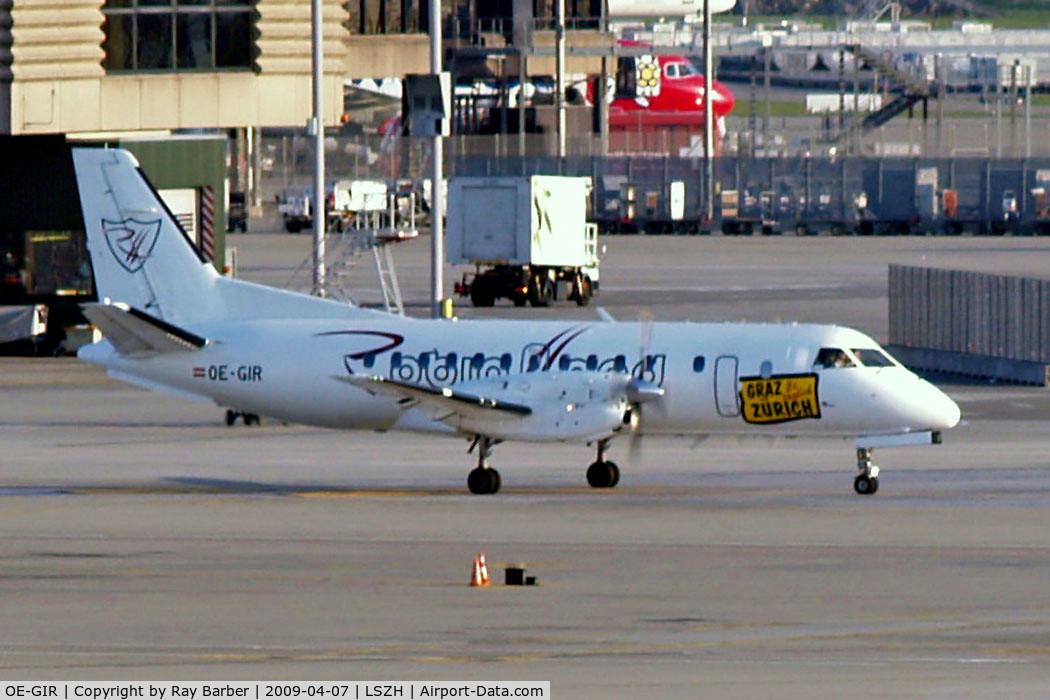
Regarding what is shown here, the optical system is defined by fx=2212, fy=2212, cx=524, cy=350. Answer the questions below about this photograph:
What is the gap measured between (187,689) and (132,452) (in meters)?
20.4

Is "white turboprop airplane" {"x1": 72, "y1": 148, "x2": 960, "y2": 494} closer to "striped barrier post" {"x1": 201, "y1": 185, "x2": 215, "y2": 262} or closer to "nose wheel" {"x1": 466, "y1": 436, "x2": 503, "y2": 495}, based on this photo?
"nose wheel" {"x1": 466, "y1": 436, "x2": 503, "y2": 495}

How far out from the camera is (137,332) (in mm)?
33594

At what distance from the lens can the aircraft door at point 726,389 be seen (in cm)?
3244

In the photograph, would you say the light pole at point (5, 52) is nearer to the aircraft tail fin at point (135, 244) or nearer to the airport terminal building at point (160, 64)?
the airport terminal building at point (160, 64)

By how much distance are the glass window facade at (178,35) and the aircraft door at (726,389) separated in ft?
89.0

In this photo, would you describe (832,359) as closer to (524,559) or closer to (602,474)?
(602,474)

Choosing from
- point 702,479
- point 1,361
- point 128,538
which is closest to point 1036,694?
point 128,538

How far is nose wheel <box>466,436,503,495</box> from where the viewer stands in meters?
32.7

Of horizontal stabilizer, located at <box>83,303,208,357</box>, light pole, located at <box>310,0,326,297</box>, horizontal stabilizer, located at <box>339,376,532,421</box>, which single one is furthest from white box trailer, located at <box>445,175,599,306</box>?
horizontal stabilizer, located at <box>339,376,532,421</box>

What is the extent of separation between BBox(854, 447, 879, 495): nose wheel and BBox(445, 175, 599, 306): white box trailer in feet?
116

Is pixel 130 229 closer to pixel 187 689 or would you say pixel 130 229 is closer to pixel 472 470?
pixel 472 470

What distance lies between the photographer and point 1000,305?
49594 millimetres

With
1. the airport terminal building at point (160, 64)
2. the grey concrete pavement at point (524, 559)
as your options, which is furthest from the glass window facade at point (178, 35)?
the grey concrete pavement at point (524, 559)

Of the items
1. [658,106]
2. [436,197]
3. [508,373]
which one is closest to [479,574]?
[508,373]
